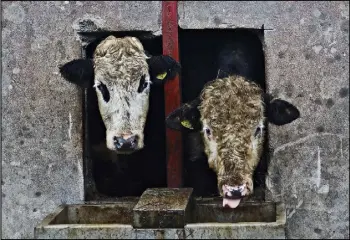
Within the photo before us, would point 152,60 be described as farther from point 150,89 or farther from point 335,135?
point 335,135

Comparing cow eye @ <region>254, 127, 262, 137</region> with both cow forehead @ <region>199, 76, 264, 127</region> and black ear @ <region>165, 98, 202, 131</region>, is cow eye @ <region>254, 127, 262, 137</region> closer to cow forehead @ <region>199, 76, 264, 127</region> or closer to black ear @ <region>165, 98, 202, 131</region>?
cow forehead @ <region>199, 76, 264, 127</region>

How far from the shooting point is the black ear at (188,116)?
576 cm

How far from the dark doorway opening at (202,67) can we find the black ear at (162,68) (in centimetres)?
43

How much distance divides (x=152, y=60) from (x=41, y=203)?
156cm

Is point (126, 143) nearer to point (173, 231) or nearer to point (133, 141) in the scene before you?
point (133, 141)

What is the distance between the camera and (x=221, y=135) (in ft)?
17.7

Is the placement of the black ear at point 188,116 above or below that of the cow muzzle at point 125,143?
above

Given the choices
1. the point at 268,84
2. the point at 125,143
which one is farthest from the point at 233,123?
the point at 125,143

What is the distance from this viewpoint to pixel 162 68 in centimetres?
598

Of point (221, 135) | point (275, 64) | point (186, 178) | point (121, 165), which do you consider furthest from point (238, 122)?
point (121, 165)

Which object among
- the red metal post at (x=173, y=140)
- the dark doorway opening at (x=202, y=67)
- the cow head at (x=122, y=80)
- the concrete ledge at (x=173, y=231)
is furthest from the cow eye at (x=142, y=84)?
the concrete ledge at (x=173, y=231)

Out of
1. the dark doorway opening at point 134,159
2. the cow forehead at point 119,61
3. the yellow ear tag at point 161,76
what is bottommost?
the dark doorway opening at point 134,159

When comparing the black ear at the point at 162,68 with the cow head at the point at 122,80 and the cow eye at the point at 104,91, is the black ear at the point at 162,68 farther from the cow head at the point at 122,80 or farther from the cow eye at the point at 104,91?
the cow eye at the point at 104,91

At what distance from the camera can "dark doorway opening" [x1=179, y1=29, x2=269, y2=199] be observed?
21.4ft
